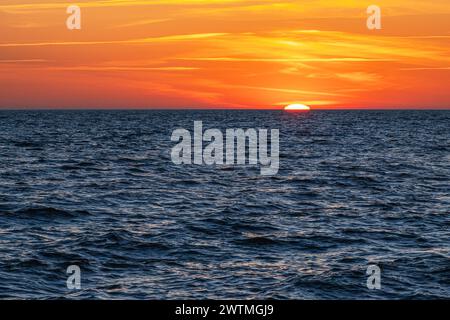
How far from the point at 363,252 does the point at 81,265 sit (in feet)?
29.5

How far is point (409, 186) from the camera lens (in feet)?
126

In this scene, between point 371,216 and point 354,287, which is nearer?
point 354,287

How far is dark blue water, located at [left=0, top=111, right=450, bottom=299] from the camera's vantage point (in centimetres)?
1698

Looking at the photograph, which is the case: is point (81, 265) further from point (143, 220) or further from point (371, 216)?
point (371, 216)

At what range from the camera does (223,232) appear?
2400 centimetres

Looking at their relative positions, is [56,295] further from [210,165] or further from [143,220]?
[210,165]

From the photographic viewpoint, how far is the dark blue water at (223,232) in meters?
17.0

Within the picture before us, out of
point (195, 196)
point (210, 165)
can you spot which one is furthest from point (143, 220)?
point (210, 165)
